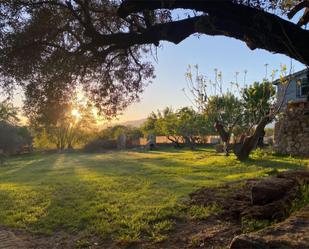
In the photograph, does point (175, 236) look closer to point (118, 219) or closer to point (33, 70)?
point (118, 219)

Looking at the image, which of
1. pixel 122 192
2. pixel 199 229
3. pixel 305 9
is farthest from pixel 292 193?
pixel 122 192

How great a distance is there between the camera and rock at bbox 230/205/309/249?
3152 mm

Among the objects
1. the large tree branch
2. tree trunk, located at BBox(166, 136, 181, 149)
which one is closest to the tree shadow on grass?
the large tree branch

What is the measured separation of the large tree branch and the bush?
34.9m

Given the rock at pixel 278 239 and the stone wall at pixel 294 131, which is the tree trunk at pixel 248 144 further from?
Answer: the rock at pixel 278 239

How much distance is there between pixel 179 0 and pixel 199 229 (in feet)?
11.8

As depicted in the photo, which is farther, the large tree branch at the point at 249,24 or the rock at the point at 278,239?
the large tree branch at the point at 249,24

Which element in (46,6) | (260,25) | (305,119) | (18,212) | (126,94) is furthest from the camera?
(305,119)

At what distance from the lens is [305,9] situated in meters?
6.56

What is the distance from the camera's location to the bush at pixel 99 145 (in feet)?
131

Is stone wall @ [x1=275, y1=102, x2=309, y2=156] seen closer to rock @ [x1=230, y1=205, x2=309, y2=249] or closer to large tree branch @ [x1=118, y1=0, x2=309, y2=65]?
large tree branch @ [x1=118, y1=0, x2=309, y2=65]

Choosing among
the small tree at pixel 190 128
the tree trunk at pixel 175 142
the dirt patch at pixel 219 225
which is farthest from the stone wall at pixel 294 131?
the tree trunk at pixel 175 142

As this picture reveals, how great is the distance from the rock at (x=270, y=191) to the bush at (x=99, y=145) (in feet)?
112

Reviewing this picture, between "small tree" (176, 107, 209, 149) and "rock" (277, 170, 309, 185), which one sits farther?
"small tree" (176, 107, 209, 149)
